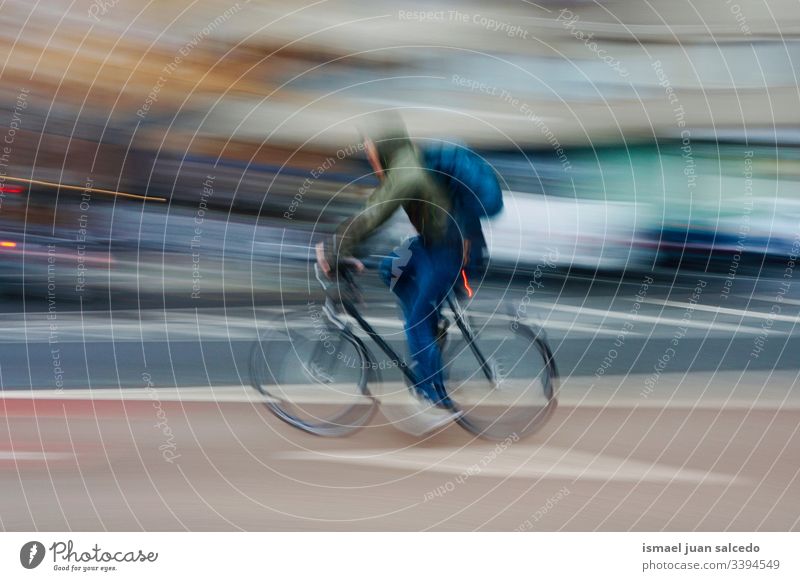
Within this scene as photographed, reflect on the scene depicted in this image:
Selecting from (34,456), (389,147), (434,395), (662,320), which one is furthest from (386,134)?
(662,320)

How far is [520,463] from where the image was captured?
4.23 m

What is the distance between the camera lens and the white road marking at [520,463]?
4.08m

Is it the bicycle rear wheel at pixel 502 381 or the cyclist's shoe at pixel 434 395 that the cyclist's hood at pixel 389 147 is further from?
the cyclist's shoe at pixel 434 395

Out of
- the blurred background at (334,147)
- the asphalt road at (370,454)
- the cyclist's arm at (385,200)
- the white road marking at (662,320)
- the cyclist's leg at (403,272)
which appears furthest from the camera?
the white road marking at (662,320)

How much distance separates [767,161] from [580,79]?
3.97ft

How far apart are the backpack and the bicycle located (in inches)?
22.2

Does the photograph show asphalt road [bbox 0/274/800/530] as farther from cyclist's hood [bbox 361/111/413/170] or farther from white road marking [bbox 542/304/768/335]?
white road marking [bbox 542/304/768/335]

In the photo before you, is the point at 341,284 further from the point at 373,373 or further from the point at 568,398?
the point at 568,398

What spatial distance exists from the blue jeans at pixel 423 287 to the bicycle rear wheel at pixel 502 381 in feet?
0.42

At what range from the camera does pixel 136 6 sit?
5.28 meters

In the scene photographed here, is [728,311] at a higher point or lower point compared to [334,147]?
lower

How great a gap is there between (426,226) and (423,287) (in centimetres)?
27

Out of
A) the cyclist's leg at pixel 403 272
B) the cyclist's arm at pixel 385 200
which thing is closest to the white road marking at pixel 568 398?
the cyclist's leg at pixel 403 272

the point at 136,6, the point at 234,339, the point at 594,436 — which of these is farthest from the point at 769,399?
the point at 136,6
